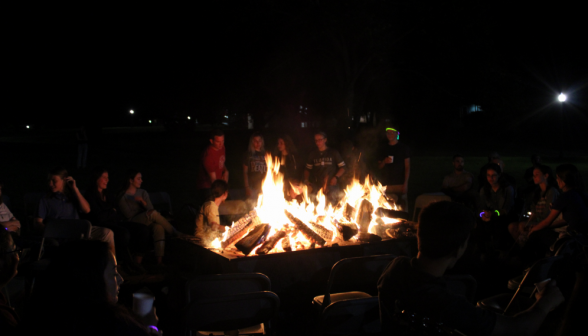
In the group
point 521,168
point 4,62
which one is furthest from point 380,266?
point 4,62

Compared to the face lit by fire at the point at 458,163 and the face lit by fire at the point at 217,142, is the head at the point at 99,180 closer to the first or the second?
the face lit by fire at the point at 217,142

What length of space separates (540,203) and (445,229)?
5035 mm

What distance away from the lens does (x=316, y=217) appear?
20.3ft

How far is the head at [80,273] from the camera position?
1.72 meters

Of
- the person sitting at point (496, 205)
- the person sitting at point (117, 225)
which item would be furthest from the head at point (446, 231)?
the person sitting at point (496, 205)

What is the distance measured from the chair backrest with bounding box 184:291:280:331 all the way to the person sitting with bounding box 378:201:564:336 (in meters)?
1.10

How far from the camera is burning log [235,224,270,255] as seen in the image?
503 cm

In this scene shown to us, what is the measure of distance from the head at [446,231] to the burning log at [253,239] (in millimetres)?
2949

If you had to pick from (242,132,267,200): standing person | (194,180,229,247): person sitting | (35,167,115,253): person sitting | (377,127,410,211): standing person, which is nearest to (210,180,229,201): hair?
(194,180,229,247): person sitting

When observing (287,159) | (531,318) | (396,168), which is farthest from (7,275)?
(396,168)

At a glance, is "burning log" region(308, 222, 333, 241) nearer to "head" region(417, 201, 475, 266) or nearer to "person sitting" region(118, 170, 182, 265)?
"person sitting" region(118, 170, 182, 265)

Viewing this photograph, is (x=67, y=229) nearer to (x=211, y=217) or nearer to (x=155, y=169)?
(x=211, y=217)

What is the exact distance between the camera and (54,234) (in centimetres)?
552

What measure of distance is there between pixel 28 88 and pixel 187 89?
1411 cm
